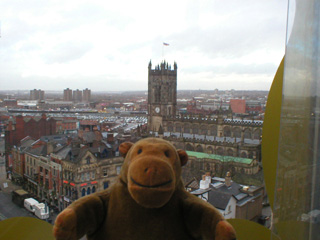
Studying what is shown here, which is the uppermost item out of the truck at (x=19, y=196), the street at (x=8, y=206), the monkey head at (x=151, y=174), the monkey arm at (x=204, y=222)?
the monkey head at (x=151, y=174)

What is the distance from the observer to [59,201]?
8031 mm

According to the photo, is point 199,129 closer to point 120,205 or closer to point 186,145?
point 186,145

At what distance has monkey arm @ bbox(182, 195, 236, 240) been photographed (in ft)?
5.44

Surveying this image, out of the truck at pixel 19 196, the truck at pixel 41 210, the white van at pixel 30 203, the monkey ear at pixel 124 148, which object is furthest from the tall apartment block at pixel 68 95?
the monkey ear at pixel 124 148

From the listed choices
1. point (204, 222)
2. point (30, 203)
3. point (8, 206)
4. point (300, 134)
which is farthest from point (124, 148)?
point (8, 206)

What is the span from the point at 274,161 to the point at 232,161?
38.6ft

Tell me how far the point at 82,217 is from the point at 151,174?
456 mm

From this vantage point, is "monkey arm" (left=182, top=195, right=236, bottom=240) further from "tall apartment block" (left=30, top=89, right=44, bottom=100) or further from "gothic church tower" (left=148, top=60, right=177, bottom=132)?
"gothic church tower" (left=148, top=60, right=177, bottom=132)

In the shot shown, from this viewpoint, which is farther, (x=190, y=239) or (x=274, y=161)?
(x=274, y=161)

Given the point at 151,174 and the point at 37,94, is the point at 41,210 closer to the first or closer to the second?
the point at 151,174

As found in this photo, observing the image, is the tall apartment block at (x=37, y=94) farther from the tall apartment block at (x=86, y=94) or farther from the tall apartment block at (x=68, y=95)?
the tall apartment block at (x=86, y=94)

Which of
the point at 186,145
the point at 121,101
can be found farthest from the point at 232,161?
the point at 121,101

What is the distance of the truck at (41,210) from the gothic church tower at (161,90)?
57.0 feet

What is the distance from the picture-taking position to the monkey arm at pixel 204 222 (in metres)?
1.66
